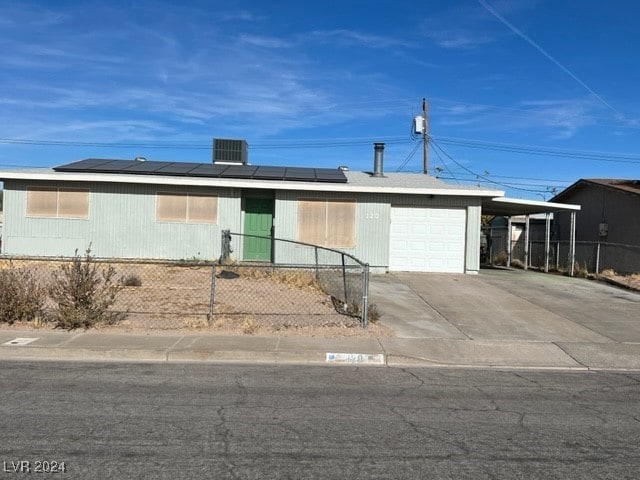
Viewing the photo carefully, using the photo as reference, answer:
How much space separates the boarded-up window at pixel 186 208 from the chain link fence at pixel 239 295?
120 inches

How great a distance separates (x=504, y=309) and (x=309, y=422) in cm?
874

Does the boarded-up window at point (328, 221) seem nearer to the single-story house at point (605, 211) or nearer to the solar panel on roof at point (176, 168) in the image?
the solar panel on roof at point (176, 168)

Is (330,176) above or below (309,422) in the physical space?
above

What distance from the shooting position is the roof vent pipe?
73.7ft

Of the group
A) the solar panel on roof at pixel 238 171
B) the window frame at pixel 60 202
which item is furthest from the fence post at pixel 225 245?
the window frame at pixel 60 202

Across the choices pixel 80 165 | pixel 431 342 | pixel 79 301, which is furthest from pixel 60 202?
pixel 431 342

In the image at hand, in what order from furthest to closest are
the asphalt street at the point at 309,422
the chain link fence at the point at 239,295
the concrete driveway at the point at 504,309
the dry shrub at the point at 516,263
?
the dry shrub at the point at 516,263 < the concrete driveway at the point at 504,309 < the chain link fence at the point at 239,295 < the asphalt street at the point at 309,422

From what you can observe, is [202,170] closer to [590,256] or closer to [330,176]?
[330,176]

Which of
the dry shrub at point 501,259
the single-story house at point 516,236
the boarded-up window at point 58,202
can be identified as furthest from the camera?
the single-story house at point 516,236

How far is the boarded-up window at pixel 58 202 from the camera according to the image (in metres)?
18.9

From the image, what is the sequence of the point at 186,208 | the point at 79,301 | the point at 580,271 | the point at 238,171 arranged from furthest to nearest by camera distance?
the point at 580,271, the point at 238,171, the point at 186,208, the point at 79,301

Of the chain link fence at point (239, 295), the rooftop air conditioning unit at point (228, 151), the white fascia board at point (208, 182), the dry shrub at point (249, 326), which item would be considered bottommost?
the dry shrub at point (249, 326)

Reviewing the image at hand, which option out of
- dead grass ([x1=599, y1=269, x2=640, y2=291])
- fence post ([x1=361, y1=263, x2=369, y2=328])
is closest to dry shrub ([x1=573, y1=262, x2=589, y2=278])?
dead grass ([x1=599, y1=269, x2=640, y2=291])

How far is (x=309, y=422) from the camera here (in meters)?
5.45
